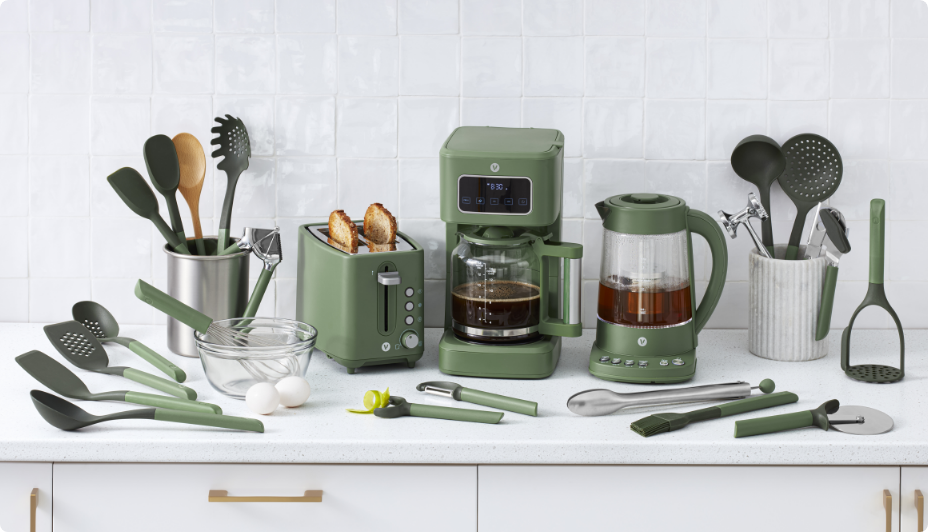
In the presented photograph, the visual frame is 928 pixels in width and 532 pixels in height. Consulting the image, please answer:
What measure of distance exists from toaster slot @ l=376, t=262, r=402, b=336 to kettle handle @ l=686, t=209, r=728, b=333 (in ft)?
1.73

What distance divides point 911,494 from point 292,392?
0.93 m

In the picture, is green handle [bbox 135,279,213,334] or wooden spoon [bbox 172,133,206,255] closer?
green handle [bbox 135,279,213,334]

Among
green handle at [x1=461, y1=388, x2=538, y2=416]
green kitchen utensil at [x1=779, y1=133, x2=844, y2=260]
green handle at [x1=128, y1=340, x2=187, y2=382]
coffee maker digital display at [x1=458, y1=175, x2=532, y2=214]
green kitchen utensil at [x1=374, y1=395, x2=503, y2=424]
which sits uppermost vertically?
green kitchen utensil at [x1=779, y1=133, x2=844, y2=260]

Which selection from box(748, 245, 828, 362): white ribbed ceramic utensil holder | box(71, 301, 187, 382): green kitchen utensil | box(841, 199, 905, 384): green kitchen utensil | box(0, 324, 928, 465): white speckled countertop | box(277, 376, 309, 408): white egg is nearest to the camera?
box(0, 324, 928, 465): white speckled countertop

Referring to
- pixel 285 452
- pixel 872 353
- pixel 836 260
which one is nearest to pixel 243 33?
pixel 285 452

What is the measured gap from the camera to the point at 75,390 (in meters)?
1.31

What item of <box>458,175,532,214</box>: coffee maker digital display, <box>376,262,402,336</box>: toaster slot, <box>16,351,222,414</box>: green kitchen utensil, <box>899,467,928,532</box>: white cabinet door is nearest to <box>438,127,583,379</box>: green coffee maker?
<box>458,175,532,214</box>: coffee maker digital display

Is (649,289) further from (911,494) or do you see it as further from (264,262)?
(264,262)

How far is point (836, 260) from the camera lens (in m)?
1.50

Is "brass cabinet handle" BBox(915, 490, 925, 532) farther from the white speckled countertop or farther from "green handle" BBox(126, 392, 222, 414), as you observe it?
"green handle" BBox(126, 392, 222, 414)

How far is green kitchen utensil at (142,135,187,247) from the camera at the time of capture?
1550mm

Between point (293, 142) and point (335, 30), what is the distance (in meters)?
0.25

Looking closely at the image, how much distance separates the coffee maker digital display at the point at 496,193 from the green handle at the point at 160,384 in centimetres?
54

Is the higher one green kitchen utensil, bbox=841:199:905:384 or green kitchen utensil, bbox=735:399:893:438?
green kitchen utensil, bbox=841:199:905:384
